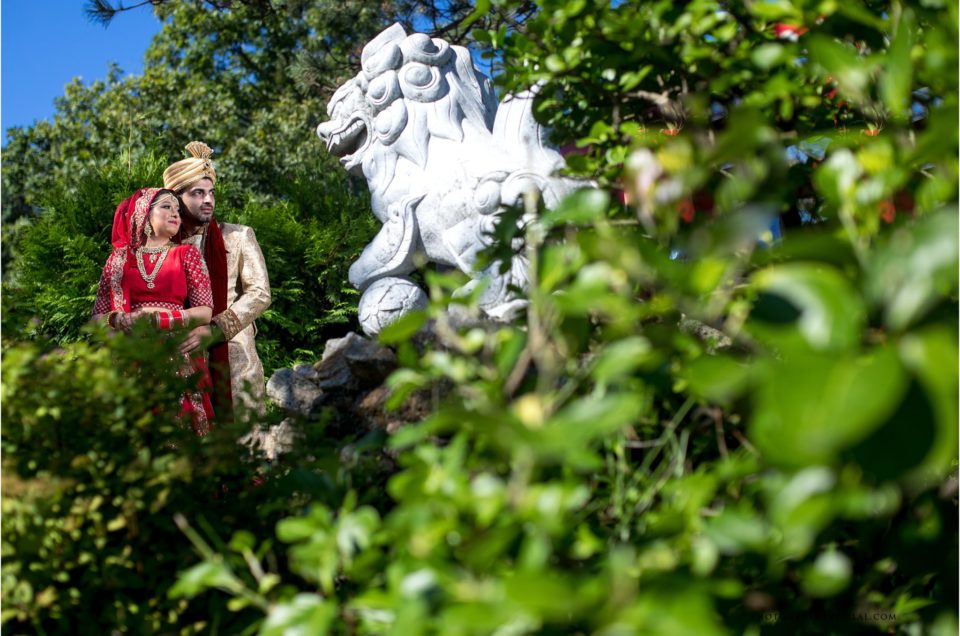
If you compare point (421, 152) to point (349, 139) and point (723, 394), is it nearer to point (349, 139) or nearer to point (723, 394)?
point (349, 139)

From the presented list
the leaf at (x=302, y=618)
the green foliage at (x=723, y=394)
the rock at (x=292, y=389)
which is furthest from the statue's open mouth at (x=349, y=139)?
the leaf at (x=302, y=618)

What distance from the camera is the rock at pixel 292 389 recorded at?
4.43m

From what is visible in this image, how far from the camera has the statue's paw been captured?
5.15 metres

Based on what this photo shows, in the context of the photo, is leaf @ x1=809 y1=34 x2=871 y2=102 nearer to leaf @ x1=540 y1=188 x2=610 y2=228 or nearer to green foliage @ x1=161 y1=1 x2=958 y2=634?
green foliage @ x1=161 y1=1 x2=958 y2=634

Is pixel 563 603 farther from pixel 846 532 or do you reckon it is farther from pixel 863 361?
pixel 846 532

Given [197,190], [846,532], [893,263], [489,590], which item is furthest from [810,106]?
[197,190]

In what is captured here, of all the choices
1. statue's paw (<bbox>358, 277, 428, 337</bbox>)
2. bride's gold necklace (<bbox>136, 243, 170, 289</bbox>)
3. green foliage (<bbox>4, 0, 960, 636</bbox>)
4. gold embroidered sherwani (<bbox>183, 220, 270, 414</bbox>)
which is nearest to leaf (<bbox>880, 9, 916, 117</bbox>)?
green foliage (<bbox>4, 0, 960, 636</bbox>)

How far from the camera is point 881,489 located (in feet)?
3.09

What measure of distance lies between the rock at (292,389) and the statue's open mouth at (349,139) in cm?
162

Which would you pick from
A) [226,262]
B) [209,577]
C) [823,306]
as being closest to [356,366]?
[226,262]

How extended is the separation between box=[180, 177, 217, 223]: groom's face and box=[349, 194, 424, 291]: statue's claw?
35.2 inches

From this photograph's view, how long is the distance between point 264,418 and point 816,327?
1.59m

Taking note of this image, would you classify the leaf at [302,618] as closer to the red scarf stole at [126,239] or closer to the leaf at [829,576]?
the leaf at [829,576]

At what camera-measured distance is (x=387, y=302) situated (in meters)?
5.16
